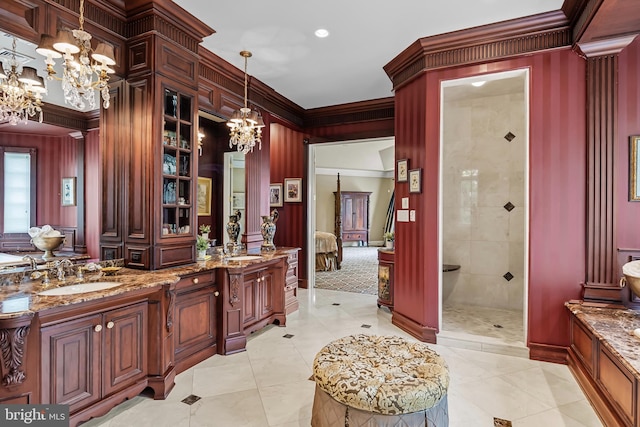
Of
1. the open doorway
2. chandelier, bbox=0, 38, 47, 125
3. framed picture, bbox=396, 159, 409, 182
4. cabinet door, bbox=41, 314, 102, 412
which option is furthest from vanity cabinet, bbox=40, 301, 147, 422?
the open doorway

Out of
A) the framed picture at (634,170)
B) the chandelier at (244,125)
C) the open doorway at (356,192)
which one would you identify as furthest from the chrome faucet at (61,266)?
the open doorway at (356,192)

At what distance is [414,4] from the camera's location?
9.45 feet

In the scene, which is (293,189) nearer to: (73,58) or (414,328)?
(414,328)

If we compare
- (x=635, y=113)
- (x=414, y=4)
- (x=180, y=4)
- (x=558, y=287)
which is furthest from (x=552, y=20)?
(x=180, y=4)

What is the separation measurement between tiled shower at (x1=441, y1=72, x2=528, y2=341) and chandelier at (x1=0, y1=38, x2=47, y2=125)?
4.59m

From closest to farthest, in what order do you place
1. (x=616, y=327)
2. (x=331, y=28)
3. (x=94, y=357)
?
(x=94, y=357) → (x=616, y=327) → (x=331, y=28)

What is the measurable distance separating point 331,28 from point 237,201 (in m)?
2.46

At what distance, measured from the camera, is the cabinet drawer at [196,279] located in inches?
112

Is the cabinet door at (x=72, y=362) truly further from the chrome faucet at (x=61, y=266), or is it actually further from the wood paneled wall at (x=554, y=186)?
the wood paneled wall at (x=554, y=186)

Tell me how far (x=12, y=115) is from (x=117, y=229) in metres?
1.12

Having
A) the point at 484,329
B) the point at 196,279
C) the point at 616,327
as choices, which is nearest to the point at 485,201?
the point at 484,329

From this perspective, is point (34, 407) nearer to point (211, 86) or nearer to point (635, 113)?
point (211, 86)

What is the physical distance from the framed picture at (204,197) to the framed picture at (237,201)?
39cm

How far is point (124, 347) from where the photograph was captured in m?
2.30
